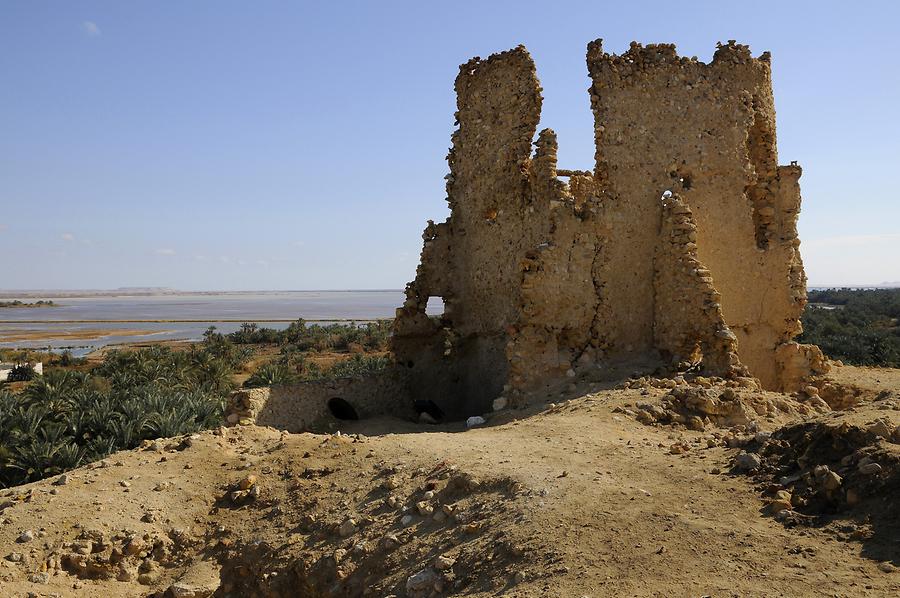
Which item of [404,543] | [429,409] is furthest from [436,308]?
[404,543]

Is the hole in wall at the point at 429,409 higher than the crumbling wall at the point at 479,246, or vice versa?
the crumbling wall at the point at 479,246

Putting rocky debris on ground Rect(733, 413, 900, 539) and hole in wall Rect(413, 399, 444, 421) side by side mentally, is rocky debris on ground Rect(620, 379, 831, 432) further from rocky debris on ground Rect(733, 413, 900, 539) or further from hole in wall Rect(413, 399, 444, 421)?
hole in wall Rect(413, 399, 444, 421)

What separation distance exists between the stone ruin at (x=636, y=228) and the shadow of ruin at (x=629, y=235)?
2 cm

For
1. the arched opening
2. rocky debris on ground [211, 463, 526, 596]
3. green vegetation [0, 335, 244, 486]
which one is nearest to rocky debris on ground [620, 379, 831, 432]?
rocky debris on ground [211, 463, 526, 596]

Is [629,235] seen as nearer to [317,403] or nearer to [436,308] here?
[317,403]

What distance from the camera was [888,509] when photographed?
13.8ft

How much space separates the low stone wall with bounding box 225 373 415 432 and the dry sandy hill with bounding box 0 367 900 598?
1262 mm

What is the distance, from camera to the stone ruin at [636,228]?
384 inches

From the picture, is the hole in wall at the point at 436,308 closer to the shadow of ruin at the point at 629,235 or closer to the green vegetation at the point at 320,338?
the shadow of ruin at the point at 629,235

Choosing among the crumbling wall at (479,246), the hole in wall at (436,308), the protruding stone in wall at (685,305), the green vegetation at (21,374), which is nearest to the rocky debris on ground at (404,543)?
the protruding stone in wall at (685,305)

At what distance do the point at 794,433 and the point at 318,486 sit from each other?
422cm

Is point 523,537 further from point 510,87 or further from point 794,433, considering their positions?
point 510,87

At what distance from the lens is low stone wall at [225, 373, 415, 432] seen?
9.71 metres

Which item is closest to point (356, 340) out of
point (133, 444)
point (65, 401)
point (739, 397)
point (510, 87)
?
point (65, 401)
